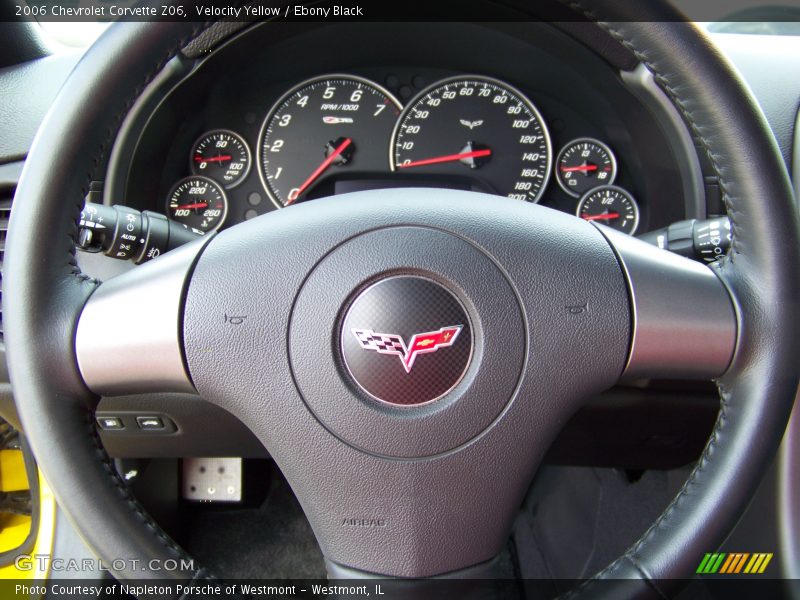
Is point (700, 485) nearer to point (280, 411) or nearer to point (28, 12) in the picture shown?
point (280, 411)

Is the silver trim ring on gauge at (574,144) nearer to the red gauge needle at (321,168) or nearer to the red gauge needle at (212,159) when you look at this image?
the red gauge needle at (321,168)

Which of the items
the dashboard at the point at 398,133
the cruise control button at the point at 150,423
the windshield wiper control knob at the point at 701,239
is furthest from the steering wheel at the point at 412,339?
the dashboard at the point at 398,133

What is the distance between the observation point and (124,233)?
1042 millimetres

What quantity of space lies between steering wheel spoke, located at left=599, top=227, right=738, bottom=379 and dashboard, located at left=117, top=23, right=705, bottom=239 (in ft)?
2.76

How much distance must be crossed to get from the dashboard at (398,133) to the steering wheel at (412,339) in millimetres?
831

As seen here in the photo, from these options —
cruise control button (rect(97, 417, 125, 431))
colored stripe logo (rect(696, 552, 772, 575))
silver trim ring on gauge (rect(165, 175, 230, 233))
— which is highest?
silver trim ring on gauge (rect(165, 175, 230, 233))

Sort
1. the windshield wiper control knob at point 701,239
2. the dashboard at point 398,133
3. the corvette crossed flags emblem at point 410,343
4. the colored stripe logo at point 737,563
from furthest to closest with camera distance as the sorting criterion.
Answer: the dashboard at point 398,133
the colored stripe logo at point 737,563
the windshield wiper control knob at point 701,239
the corvette crossed flags emblem at point 410,343

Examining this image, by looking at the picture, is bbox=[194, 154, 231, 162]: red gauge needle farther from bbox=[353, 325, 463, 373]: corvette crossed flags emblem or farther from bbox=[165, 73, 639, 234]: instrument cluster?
bbox=[353, 325, 463, 373]: corvette crossed flags emblem

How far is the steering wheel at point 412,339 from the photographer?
755 millimetres

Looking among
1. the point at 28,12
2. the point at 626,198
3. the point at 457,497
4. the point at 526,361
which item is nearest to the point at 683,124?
the point at 626,198

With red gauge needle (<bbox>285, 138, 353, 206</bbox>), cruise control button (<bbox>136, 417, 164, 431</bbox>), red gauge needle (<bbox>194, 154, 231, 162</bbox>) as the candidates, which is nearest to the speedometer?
red gauge needle (<bbox>285, 138, 353, 206</bbox>)

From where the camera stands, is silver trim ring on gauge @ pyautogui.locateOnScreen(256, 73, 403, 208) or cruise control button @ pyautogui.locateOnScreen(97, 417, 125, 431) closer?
cruise control button @ pyautogui.locateOnScreen(97, 417, 125, 431)

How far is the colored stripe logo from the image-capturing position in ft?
4.09

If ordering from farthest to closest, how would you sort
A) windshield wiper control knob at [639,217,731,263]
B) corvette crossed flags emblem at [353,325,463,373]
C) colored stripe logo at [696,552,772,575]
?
colored stripe logo at [696,552,772,575] → windshield wiper control knob at [639,217,731,263] → corvette crossed flags emblem at [353,325,463,373]
